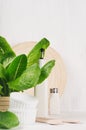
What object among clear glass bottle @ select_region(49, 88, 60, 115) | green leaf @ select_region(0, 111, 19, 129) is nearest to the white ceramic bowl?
green leaf @ select_region(0, 111, 19, 129)

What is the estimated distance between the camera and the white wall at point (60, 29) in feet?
4.52

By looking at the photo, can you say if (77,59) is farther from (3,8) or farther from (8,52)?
(8,52)

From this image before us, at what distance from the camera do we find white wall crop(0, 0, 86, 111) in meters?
1.38

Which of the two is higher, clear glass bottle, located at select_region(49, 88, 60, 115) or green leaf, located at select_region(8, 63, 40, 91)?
green leaf, located at select_region(8, 63, 40, 91)

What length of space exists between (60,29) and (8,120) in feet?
2.71

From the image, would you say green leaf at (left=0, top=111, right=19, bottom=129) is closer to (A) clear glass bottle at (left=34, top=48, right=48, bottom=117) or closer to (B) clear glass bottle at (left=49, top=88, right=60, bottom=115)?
(A) clear glass bottle at (left=34, top=48, right=48, bottom=117)

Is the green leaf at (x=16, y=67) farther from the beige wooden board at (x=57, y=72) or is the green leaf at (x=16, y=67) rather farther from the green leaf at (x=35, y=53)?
the beige wooden board at (x=57, y=72)

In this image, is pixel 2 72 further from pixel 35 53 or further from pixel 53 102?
pixel 53 102

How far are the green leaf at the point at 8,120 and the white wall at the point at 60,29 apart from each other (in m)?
0.65

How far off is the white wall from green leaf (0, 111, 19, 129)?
648 millimetres

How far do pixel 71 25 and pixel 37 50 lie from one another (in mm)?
616

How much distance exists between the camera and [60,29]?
1478 millimetres

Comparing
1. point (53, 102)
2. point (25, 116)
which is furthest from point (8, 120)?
point (53, 102)

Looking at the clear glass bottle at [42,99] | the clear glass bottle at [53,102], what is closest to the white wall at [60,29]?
the clear glass bottle at [53,102]
